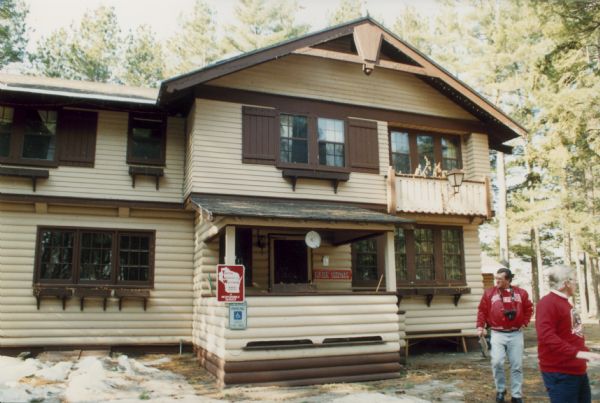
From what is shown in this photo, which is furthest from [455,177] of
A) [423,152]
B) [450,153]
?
[450,153]

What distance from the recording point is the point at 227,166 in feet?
39.0

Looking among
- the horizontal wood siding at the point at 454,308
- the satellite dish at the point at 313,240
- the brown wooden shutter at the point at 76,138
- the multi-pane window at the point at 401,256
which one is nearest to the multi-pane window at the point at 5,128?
the brown wooden shutter at the point at 76,138

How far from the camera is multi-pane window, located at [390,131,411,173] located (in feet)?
46.1

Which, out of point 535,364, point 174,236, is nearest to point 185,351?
point 174,236

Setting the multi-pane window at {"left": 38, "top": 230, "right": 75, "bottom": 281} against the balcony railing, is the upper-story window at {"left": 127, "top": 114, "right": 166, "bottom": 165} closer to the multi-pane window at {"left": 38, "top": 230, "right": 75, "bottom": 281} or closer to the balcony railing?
the multi-pane window at {"left": 38, "top": 230, "right": 75, "bottom": 281}

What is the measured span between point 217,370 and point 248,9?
25.0 m

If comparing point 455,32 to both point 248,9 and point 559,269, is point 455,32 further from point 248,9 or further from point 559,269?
point 559,269

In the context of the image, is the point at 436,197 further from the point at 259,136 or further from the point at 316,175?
the point at 259,136

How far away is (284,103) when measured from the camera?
41.7 feet

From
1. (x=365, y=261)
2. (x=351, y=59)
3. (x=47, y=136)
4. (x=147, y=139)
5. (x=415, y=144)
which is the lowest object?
(x=365, y=261)

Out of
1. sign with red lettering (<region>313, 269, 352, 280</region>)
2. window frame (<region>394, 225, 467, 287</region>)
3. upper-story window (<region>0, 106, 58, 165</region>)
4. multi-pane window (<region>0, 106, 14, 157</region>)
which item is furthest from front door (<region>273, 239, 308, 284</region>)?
multi-pane window (<region>0, 106, 14, 157</region>)

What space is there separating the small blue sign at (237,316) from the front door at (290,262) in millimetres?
3478

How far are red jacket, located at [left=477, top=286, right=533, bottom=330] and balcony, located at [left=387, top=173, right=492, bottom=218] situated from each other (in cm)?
558

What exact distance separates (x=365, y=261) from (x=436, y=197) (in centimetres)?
245
